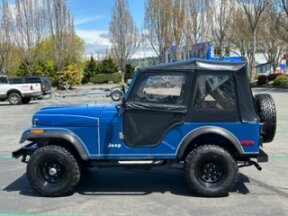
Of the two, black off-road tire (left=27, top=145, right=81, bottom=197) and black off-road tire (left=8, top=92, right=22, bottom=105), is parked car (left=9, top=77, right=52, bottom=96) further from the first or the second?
black off-road tire (left=27, top=145, right=81, bottom=197)

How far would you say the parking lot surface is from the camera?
592 cm

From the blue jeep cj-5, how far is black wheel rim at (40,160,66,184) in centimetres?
1

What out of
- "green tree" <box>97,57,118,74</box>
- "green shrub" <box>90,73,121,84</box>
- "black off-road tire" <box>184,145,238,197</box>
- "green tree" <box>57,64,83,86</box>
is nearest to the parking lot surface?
"black off-road tire" <box>184,145,238,197</box>

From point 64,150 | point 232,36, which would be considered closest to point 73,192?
point 64,150

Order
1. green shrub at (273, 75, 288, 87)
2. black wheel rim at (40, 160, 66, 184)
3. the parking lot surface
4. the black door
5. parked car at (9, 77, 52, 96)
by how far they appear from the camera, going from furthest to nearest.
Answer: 1. green shrub at (273, 75, 288, 87)
2. parked car at (9, 77, 52, 96)
3. black wheel rim at (40, 160, 66, 184)
4. the black door
5. the parking lot surface

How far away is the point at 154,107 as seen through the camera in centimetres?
653

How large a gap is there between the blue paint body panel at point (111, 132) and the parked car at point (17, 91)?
23.1 meters

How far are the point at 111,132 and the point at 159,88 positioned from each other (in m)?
0.92

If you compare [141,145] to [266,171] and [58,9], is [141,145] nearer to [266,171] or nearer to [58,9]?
[266,171]

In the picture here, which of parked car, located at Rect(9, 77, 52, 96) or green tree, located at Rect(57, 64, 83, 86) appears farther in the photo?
green tree, located at Rect(57, 64, 83, 86)

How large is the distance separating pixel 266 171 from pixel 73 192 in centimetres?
338

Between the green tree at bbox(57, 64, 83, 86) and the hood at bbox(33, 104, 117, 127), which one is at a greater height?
the hood at bbox(33, 104, 117, 127)

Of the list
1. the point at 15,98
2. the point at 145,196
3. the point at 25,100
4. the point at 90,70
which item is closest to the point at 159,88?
the point at 145,196

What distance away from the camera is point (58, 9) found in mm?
52219
